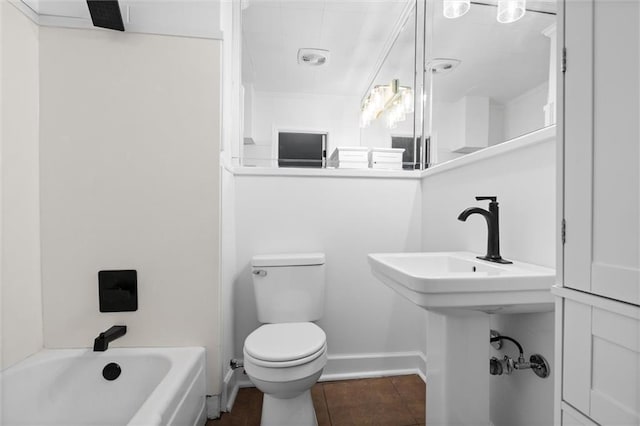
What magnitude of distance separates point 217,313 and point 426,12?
220cm

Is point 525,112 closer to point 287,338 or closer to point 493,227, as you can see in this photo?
point 493,227

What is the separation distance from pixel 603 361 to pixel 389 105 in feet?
6.16

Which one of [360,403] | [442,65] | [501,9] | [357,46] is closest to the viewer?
[501,9]

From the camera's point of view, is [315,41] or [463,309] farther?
[315,41]

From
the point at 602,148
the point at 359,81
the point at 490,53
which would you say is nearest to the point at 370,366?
the point at 602,148

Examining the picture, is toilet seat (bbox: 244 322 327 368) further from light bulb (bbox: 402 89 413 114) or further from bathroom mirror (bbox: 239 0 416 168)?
light bulb (bbox: 402 89 413 114)

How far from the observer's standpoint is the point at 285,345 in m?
1.28

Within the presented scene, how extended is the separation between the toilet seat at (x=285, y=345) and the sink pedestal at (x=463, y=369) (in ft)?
1.66

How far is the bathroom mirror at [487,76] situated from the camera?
1.16 m

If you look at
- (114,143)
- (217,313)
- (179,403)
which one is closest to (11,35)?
(114,143)

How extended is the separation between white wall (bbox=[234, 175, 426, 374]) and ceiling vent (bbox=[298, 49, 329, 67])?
0.99 m

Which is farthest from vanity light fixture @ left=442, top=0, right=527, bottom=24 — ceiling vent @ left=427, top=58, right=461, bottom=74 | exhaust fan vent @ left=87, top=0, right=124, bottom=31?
exhaust fan vent @ left=87, top=0, right=124, bottom=31

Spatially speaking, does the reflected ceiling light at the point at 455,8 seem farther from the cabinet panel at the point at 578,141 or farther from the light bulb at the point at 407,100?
the cabinet panel at the point at 578,141

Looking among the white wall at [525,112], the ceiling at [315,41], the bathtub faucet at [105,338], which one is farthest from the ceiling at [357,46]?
the bathtub faucet at [105,338]
